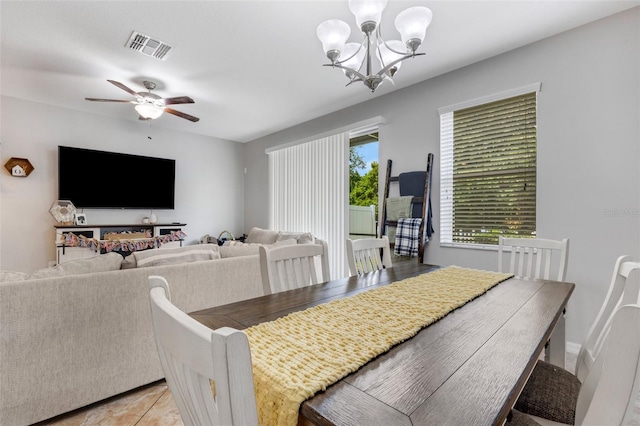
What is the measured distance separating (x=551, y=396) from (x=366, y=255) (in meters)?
1.05

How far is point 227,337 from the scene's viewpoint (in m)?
0.36

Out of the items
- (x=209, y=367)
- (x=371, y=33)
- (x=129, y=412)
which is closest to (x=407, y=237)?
(x=371, y=33)

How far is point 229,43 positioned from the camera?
2.51 meters

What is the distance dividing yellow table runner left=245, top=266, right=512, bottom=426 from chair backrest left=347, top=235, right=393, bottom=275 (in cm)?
38

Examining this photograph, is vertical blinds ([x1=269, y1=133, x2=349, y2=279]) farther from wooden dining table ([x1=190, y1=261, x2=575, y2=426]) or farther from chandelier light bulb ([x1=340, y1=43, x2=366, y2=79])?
wooden dining table ([x1=190, y1=261, x2=575, y2=426])

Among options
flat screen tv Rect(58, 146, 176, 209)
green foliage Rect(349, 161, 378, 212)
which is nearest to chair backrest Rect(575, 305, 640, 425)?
green foliage Rect(349, 161, 378, 212)

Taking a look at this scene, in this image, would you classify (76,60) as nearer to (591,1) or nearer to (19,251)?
(19,251)

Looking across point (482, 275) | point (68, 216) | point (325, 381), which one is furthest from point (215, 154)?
point (325, 381)

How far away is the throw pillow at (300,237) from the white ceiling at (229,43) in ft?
5.78

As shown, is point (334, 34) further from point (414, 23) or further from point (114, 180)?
point (114, 180)

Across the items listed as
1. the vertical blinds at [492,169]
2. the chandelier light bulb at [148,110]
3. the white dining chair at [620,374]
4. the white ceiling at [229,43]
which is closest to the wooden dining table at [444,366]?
the white dining chair at [620,374]

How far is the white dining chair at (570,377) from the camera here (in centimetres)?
94

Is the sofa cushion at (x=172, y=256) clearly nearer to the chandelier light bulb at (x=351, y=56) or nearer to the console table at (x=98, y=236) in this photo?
the chandelier light bulb at (x=351, y=56)

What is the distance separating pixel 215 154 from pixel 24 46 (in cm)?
Result: 314
